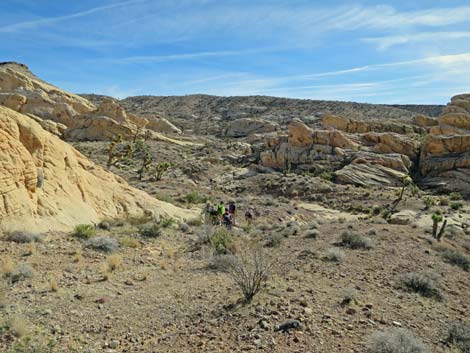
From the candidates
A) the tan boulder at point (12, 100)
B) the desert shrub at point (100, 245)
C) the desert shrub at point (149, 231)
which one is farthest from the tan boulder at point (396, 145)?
the tan boulder at point (12, 100)

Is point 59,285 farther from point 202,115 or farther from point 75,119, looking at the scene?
point 202,115

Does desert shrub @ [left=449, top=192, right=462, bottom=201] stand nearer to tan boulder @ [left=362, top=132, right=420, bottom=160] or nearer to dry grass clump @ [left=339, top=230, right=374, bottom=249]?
tan boulder @ [left=362, top=132, right=420, bottom=160]

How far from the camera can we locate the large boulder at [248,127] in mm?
76750

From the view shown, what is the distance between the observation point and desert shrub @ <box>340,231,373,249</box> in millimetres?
13406

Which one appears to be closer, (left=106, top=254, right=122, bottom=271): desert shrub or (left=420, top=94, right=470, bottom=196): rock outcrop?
(left=106, top=254, right=122, bottom=271): desert shrub

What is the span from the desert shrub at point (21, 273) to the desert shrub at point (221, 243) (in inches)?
216

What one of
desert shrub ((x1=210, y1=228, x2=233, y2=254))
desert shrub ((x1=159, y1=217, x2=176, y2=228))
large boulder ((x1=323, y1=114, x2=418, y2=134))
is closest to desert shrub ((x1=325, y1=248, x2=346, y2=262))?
desert shrub ((x1=210, y1=228, x2=233, y2=254))

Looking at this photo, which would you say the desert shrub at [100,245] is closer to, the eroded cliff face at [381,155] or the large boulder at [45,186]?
the large boulder at [45,186]

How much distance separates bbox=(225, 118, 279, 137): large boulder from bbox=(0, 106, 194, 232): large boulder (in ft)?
202

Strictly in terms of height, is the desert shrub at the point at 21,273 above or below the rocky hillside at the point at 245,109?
below

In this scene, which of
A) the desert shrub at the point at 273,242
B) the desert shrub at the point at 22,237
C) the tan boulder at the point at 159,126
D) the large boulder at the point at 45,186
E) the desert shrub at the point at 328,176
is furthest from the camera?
the tan boulder at the point at 159,126

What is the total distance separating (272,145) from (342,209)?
802 inches

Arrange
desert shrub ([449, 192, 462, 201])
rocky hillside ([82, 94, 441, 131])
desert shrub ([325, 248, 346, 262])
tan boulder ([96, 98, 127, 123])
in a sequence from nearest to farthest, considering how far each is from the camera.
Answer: desert shrub ([325, 248, 346, 262]), desert shrub ([449, 192, 462, 201]), tan boulder ([96, 98, 127, 123]), rocky hillside ([82, 94, 441, 131])

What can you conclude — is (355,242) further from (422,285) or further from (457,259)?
(422,285)
